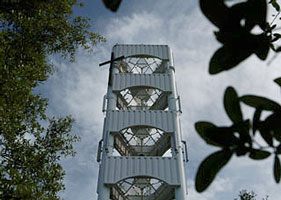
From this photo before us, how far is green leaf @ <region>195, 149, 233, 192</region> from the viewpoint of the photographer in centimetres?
55

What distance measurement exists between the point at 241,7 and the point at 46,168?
18.0ft

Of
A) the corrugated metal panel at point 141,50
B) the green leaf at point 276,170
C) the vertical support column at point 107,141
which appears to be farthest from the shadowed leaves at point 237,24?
the corrugated metal panel at point 141,50

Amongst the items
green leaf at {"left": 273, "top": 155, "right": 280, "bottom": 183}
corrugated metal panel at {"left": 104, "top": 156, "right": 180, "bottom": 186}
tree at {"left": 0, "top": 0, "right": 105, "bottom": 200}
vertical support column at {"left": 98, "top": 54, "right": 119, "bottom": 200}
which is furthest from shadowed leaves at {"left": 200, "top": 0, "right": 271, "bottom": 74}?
vertical support column at {"left": 98, "top": 54, "right": 119, "bottom": 200}

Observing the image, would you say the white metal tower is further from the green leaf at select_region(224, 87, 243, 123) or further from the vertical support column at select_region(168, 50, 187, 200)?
the green leaf at select_region(224, 87, 243, 123)

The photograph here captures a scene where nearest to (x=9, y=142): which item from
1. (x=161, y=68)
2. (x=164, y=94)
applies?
(x=164, y=94)

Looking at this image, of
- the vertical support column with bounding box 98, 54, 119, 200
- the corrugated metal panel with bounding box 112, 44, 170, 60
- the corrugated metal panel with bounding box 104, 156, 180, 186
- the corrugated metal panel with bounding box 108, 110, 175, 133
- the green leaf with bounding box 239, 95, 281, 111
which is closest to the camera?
the green leaf with bounding box 239, 95, 281, 111

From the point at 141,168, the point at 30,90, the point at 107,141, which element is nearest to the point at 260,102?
the point at 30,90

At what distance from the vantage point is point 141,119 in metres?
12.1

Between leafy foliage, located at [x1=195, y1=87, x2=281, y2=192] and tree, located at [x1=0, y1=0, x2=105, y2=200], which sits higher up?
tree, located at [x1=0, y1=0, x2=105, y2=200]

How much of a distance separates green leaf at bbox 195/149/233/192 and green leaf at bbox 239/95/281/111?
0.16 metres

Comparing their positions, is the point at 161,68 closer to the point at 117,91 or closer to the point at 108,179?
the point at 117,91

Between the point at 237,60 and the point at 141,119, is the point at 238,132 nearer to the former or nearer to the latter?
the point at 237,60

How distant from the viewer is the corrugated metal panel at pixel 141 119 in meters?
11.8

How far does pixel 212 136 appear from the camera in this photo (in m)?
0.49
